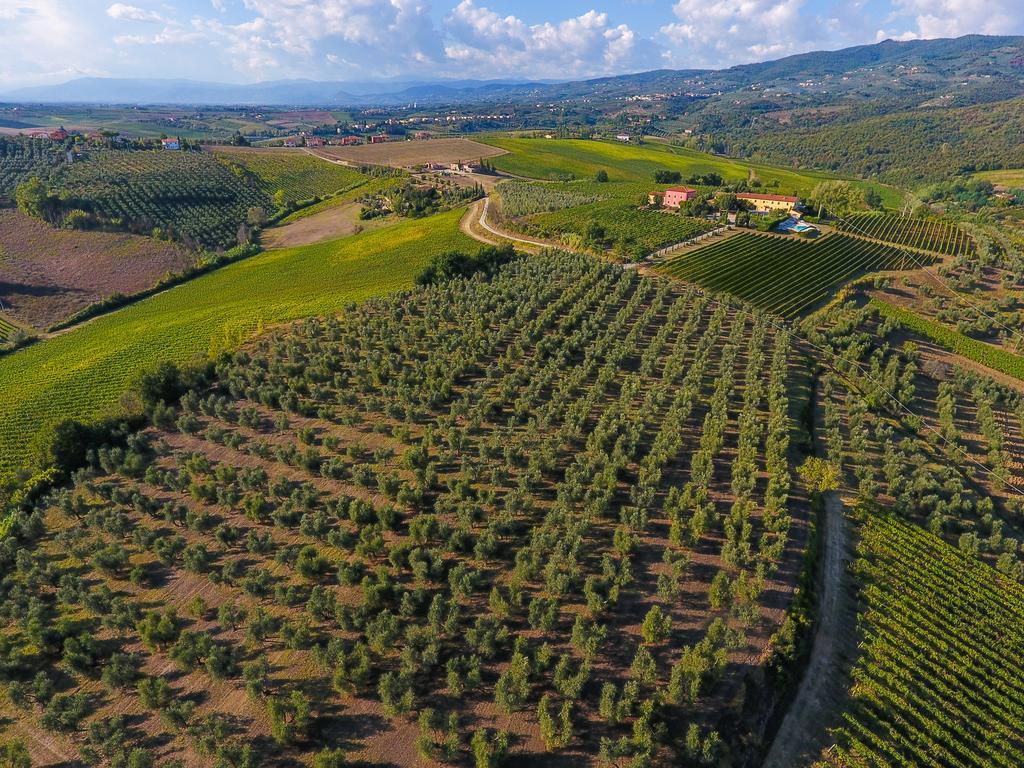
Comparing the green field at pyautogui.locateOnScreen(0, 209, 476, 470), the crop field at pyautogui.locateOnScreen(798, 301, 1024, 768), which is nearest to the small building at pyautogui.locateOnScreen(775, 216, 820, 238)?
the crop field at pyautogui.locateOnScreen(798, 301, 1024, 768)

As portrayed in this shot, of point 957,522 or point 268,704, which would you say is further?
point 957,522

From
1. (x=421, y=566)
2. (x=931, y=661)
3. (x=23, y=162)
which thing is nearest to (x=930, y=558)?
(x=931, y=661)

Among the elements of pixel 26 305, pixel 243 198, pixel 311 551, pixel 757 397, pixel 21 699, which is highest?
pixel 243 198

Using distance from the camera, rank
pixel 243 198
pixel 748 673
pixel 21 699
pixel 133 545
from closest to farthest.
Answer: pixel 21 699, pixel 748 673, pixel 133 545, pixel 243 198

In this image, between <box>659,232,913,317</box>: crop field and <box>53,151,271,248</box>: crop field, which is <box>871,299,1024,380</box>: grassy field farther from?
<box>53,151,271,248</box>: crop field

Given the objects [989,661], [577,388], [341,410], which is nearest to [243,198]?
[341,410]

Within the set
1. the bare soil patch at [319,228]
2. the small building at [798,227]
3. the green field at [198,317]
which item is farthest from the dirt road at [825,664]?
the bare soil patch at [319,228]

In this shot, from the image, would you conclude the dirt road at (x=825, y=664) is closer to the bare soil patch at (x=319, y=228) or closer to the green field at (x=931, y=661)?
the green field at (x=931, y=661)

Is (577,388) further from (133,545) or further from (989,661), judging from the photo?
(133,545)
